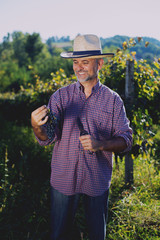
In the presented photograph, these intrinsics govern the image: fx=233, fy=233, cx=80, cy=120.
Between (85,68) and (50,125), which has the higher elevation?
(85,68)

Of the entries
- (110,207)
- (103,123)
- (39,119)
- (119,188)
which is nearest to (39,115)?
(39,119)

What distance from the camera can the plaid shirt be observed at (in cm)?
192

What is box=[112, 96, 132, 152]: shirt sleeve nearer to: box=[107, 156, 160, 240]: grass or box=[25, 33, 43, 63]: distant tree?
box=[107, 156, 160, 240]: grass

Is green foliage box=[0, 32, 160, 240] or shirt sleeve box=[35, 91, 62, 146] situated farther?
green foliage box=[0, 32, 160, 240]

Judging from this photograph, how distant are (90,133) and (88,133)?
91 mm

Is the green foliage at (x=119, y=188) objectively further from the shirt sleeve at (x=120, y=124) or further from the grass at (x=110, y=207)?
the shirt sleeve at (x=120, y=124)

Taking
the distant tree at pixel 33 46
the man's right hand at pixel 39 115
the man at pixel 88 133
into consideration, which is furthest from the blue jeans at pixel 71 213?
the distant tree at pixel 33 46

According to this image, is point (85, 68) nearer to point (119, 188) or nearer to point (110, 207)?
point (110, 207)

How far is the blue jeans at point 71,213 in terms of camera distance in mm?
1961

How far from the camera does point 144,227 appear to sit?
299 cm

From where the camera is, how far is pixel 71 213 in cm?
204

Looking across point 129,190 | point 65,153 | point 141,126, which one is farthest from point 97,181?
point 129,190

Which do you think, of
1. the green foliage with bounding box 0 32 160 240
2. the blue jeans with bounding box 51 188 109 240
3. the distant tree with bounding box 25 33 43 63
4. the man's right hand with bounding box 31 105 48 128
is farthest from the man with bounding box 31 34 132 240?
the distant tree with bounding box 25 33 43 63

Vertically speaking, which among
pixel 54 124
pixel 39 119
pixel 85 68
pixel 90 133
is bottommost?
pixel 90 133
